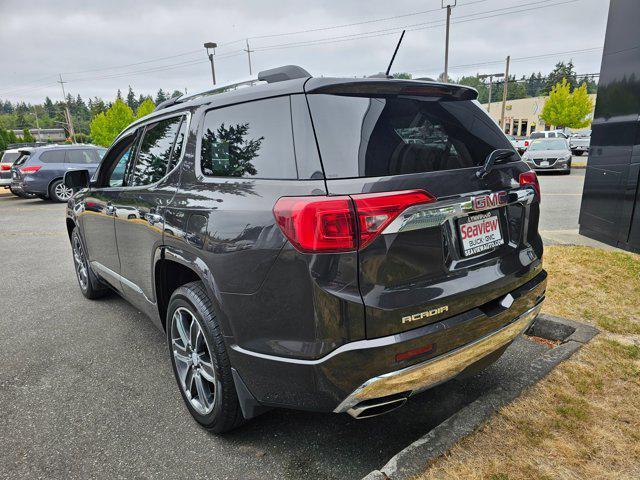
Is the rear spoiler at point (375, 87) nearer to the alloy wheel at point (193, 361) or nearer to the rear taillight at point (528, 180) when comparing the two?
the rear taillight at point (528, 180)

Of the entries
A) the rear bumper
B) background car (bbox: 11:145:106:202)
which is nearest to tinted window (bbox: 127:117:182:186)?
the rear bumper

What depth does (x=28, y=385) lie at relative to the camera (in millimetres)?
3117

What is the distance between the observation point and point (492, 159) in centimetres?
222

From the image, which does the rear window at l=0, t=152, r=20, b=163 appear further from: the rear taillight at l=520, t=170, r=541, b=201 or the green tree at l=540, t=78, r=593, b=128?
the green tree at l=540, t=78, r=593, b=128

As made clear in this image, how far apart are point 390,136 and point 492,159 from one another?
24.8 inches

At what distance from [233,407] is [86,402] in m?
1.24

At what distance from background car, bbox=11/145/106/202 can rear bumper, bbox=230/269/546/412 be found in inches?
554

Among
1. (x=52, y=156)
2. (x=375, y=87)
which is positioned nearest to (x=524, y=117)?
(x=52, y=156)

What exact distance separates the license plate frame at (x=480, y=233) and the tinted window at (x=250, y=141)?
0.83 metres

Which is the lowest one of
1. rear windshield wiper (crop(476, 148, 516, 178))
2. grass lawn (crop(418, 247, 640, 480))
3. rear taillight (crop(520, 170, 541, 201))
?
grass lawn (crop(418, 247, 640, 480))

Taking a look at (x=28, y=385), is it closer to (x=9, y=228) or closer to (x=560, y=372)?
(x=560, y=372)

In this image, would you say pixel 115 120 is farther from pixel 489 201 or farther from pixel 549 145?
pixel 489 201

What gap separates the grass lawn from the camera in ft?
6.57

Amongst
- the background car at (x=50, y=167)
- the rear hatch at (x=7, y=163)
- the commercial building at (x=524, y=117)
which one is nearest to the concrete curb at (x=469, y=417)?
the background car at (x=50, y=167)
